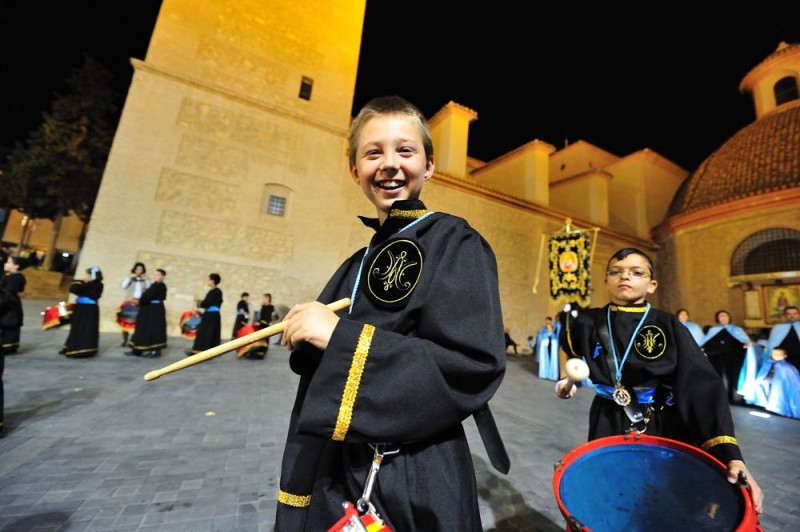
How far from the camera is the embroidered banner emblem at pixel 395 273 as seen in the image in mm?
908

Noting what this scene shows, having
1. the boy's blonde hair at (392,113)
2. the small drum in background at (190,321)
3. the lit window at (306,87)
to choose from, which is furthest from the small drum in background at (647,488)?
the lit window at (306,87)

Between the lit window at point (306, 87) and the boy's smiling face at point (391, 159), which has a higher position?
the lit window at point (306, 87)

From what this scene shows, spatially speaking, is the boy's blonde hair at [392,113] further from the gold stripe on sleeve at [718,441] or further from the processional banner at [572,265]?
the processional banner at [572,265]

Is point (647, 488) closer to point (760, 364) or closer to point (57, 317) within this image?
point (760, 364)

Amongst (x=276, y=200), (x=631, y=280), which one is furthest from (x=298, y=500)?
(x=276, y=200)

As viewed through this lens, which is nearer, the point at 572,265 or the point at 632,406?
the point at 632,406

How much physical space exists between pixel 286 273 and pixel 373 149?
11620mm

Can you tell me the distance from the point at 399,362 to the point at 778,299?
19279 mm

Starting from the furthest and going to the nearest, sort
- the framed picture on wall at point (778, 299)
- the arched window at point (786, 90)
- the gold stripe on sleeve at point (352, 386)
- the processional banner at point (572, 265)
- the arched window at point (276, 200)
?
the arched window at point (786, 90)
the framed picture on wall at point (778, 299)
the arched window at point (276, 200)
the processional banner at point (572, 265)
the gold stripe on sleeve at point (352, 386)

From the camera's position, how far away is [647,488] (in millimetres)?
1304

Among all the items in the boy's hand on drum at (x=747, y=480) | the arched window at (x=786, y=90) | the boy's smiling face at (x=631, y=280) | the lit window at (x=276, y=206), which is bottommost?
the boy's hand on drum at (x=747, y=480)

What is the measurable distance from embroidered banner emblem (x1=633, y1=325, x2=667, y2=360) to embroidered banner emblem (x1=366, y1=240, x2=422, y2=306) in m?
2.08

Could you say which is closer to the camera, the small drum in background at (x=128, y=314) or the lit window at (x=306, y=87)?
the small drum in background at (x=128, y=314)

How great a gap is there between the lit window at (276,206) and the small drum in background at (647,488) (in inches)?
490
